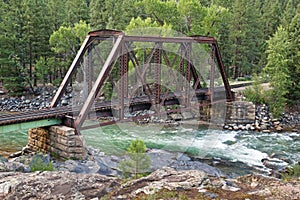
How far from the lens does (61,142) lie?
1655 cm

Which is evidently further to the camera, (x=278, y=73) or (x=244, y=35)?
(x=244, y=35)

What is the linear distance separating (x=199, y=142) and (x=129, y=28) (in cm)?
1490

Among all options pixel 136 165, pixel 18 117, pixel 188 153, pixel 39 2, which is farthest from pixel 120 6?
pixel 136 165

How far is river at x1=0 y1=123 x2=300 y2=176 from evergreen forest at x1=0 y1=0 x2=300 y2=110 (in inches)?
307

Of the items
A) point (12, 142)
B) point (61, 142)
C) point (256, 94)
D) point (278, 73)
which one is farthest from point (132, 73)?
point (61, 142)

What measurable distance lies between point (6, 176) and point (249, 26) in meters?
44.1

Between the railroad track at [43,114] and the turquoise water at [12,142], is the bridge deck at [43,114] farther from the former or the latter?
the turquoise water at [12,142]

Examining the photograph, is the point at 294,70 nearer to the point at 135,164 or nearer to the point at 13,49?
the point at 135,164

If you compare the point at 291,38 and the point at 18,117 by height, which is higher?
the point at 291,38

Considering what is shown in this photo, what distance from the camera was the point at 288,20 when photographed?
54.2m

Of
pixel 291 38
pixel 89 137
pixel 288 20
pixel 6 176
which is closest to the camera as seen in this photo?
pixel 6 176

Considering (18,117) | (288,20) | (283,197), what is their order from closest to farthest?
(283,197), (18,117), (288,20)

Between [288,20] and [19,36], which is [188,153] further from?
[288,20]

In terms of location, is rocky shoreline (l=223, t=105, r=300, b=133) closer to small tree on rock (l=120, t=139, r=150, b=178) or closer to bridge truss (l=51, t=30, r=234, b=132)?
bridge truss (l=51, t=30, r=234, b=132)
